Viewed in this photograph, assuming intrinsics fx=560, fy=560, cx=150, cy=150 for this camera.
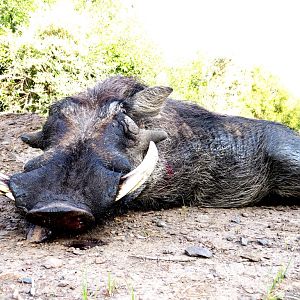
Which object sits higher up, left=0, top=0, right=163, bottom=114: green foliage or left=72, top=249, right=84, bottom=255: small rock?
left=72, top=249, right=84, bottom=255: small rock

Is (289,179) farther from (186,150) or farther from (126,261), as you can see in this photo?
(126,261)

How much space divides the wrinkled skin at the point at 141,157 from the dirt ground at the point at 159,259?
7.0 inches

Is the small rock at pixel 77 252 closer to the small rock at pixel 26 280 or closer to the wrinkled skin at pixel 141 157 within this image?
the wrinkled skin at pixel 141 157

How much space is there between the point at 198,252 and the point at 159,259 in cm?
24

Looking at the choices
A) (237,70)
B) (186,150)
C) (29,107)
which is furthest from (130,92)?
(237,70)

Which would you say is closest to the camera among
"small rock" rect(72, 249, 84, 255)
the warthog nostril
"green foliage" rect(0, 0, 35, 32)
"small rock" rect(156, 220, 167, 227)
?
the warthog nostril

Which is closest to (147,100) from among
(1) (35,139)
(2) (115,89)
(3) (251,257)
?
(2) (115,89)

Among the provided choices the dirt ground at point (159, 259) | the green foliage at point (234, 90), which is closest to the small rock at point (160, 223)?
the dirt ground at point (159, 259)

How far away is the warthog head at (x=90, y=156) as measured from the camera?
291cm

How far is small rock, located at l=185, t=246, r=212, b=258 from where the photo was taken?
2852 millimetres

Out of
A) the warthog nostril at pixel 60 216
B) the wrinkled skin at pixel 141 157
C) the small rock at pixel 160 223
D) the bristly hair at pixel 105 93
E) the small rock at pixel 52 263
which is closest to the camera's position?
the small rock at pixel 52 263

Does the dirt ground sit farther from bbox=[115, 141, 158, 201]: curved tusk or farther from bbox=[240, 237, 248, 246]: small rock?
bbox=[115, 141, 158, 201]: curved tusk

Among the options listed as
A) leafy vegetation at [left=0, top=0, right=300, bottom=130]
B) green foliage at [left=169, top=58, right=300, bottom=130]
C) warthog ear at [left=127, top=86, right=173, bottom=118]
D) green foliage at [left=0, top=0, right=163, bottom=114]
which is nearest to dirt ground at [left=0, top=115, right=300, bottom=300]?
warthog ear at [left=127, top=86, right=173, bottom=118]

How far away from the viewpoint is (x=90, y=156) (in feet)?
10.7
